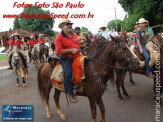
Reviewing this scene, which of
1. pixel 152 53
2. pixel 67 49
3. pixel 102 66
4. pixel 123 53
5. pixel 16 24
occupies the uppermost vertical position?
pixel 16 24

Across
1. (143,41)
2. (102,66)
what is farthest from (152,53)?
(102,66)

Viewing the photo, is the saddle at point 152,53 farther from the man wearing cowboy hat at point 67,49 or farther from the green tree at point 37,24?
the green tree at point 37,24

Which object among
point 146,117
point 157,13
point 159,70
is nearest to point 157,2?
point 157,13

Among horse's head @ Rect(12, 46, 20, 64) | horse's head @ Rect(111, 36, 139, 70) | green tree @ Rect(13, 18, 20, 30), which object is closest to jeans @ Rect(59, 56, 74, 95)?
horse's head @ Rect(111, 36, 139, 70)

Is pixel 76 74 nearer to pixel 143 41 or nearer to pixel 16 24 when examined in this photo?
pixel 143 41

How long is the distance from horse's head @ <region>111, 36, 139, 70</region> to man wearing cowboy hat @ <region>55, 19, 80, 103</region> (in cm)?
85

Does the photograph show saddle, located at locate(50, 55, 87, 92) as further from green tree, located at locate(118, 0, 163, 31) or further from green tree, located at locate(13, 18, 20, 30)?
green tree, located at locate(13, 18, 20, 30)

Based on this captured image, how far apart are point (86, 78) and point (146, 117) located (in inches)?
84.7

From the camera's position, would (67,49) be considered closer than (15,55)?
Yes

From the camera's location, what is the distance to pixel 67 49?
12.0ft

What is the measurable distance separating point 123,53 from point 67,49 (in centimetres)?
123

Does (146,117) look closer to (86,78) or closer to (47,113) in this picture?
(86,78)

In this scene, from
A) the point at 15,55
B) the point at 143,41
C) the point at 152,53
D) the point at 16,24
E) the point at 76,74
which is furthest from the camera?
the point at 16,24

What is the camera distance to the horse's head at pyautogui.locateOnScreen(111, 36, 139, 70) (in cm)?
362
